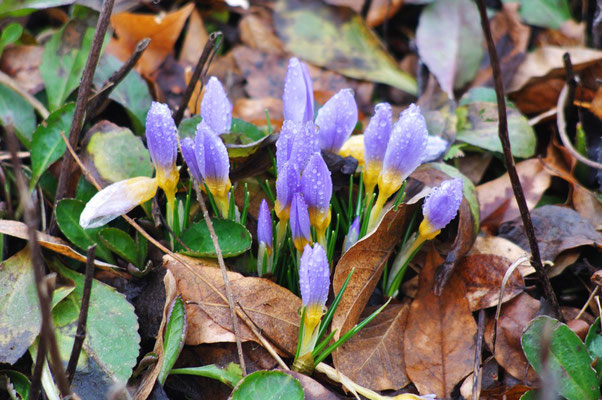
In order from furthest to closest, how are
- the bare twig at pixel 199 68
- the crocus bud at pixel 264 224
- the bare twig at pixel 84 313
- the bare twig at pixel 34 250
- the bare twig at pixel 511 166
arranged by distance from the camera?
the bare twig at pixel 199 68, the crocus bud at pixel 264 224, the bare twig at pixel 511 166, the bare twig at pixel 84 313, the bare twig at pixel 34 250

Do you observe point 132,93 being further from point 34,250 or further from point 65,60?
point 34,250

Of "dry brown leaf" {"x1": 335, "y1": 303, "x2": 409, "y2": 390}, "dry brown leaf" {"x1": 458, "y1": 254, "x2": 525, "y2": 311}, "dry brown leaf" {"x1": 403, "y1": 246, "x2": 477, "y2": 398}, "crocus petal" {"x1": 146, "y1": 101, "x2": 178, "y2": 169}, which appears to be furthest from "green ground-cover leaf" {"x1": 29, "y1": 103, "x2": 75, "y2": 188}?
"dry brown leaf" {"x1": 458, "y1": 254, "x2": 525, "y2": 311}

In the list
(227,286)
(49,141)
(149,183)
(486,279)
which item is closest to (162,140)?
(149,183)

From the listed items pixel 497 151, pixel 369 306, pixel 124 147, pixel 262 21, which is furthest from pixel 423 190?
pixel 262 21

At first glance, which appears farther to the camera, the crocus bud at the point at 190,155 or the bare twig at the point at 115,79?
the bare twig at the point at 115,79

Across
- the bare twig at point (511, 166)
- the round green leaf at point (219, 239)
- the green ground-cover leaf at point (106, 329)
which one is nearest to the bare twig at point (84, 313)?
the green ground-cover leaf at point (106, 329)

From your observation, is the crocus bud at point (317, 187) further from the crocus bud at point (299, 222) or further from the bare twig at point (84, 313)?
the bare twig at point (84, 313)
